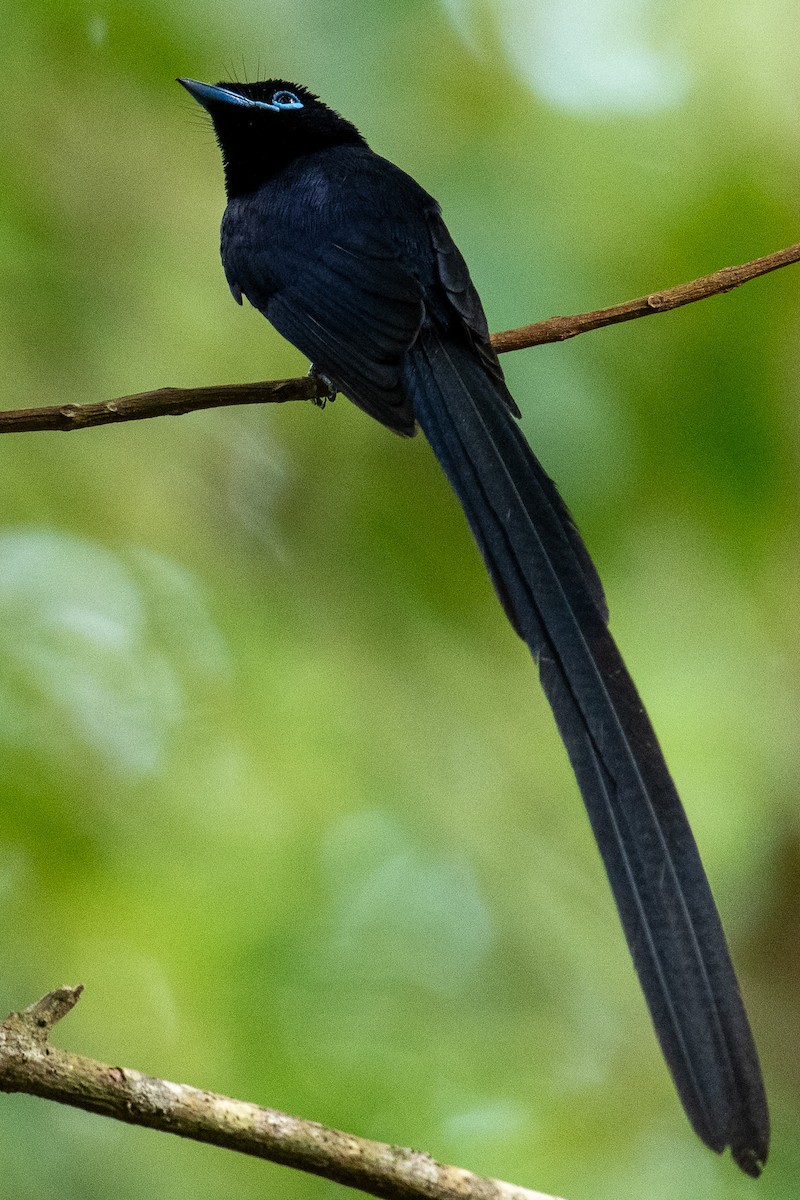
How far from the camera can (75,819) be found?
223 centimetres

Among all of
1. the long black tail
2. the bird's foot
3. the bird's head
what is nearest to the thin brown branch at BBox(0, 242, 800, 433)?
the bird's foot

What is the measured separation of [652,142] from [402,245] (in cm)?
86

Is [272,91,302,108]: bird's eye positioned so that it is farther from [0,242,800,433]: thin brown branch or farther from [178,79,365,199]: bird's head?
[0,242,800,433]: thin brown branch

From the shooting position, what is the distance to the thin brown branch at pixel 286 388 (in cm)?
182

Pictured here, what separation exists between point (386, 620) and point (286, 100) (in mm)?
1057

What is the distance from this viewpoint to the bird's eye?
8.57 feet

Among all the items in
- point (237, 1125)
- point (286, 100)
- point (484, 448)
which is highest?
point (286, 100)

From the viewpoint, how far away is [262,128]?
2598mm

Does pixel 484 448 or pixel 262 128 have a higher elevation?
pixel 262 128

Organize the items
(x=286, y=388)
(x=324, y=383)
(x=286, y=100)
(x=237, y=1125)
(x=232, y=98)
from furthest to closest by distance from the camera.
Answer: (x=286, y=100), (x=232, y=98), (x=324, y=383), (x=286, y=388), (x=237, y=1125)

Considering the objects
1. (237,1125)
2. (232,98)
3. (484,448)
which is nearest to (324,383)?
(484,448)

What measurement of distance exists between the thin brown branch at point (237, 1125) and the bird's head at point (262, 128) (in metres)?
1.75

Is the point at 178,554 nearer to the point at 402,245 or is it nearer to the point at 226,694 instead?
the point at 226,694

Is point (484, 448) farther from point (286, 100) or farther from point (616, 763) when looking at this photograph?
point (286, 100)
